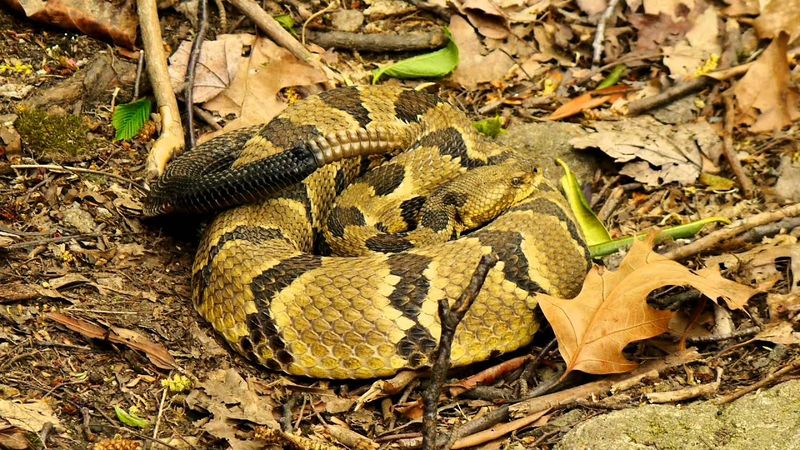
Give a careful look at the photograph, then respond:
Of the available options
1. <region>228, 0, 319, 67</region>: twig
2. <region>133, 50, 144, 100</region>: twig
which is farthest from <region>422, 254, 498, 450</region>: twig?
<region>228, 0, 319, 67</region>: twig

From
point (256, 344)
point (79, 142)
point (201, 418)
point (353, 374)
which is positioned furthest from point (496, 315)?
point (79, 142)

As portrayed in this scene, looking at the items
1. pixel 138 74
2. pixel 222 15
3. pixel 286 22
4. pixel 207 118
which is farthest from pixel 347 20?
pixel 138 74

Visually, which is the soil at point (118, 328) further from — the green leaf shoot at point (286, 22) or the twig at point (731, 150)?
the green leaf shoot at point (286, 22)

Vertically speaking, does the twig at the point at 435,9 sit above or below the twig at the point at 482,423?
above

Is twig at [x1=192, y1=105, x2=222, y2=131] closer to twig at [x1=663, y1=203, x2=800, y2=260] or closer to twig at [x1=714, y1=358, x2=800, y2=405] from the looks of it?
twig at [x1=663, y1=203, x2=800, y2=260]

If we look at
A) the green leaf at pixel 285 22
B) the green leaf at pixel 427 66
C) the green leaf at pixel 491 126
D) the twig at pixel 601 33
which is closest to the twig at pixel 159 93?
the green leaf at pixel 285 22

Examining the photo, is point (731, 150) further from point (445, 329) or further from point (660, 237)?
point (445, 329)

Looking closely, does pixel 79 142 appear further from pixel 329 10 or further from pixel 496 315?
pixel 496 315

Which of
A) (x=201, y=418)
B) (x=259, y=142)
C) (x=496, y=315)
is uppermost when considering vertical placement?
(x=259, y=142)
